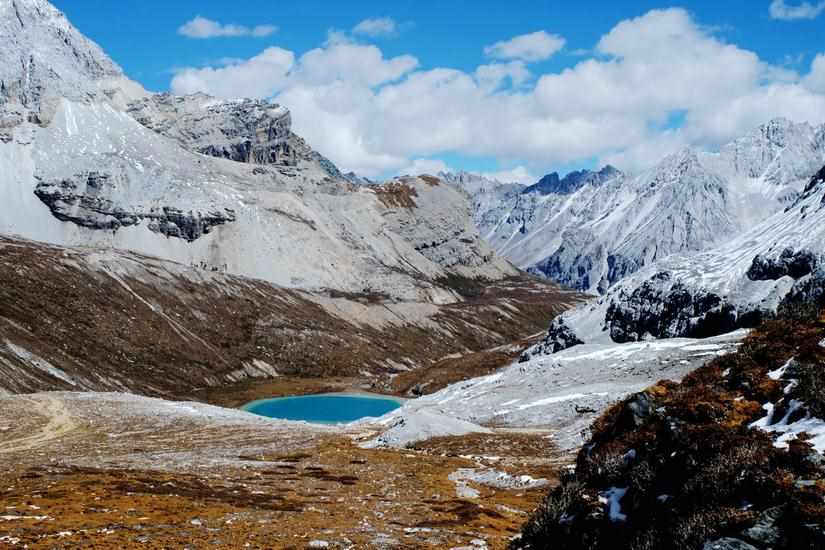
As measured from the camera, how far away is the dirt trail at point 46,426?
51906mm

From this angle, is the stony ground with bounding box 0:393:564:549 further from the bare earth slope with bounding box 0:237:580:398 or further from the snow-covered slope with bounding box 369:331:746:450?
the bare earth slope with bounding box 0:237:580:398

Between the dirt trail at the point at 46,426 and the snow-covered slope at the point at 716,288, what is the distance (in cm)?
7123

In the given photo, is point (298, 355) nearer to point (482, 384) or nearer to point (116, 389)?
point (116, 389)

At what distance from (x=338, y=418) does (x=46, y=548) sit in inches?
4457

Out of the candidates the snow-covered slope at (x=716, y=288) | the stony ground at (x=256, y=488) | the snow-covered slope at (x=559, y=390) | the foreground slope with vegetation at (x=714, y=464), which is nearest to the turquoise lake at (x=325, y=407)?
the snow-covered slope at (x=716, y=288)

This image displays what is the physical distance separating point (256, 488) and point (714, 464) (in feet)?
73.1

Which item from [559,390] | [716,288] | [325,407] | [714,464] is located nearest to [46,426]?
[559,390]

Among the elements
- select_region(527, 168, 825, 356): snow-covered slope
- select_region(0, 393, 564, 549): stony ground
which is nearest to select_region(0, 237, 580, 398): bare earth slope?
select_region(0, 393, 564, 549): stony ground

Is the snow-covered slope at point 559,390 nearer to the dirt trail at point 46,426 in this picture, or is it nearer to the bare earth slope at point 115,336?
the dirt trail at point 46,426

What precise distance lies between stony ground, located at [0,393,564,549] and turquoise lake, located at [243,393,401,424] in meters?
69.9

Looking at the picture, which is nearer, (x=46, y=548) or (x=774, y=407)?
(x=774, y=407)

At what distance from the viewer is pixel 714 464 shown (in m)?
14.1

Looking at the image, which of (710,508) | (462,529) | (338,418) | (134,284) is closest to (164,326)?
(134,284)

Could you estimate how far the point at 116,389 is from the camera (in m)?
137
